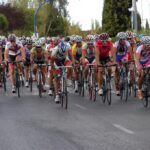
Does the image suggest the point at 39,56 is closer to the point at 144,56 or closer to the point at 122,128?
the point at 144,56

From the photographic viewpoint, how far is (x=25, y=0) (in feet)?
372

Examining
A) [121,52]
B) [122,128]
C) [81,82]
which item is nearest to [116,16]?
[81,82]

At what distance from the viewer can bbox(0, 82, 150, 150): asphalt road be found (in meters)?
10.5

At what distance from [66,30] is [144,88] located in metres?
91.6

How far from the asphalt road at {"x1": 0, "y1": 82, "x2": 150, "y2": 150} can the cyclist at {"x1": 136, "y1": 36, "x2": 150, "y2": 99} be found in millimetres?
696

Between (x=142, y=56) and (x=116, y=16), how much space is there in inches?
1457

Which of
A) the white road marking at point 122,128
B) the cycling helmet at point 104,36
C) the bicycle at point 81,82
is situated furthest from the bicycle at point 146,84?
the bicycle at point 81,82

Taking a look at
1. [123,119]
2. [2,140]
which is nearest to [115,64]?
[123,119]

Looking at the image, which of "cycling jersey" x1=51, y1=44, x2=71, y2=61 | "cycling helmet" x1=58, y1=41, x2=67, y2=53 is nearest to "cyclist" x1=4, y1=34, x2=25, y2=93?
"cycling helmet" x1=58, y1=41, x2=67, y2=53

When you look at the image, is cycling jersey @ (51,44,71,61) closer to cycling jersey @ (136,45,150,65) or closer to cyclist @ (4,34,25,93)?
cycling jersey @ (136,45,150,65)

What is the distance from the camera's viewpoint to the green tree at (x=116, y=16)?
53.5 m

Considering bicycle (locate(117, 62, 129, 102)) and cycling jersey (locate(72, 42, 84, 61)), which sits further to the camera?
cycling jersey (locate(72, 42, 84, 61))

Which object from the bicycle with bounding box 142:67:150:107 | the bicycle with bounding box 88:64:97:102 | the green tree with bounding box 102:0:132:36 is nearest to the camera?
the bicycle with bounding box 142:67:150:107

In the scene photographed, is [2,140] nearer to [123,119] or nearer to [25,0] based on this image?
[123,119]
